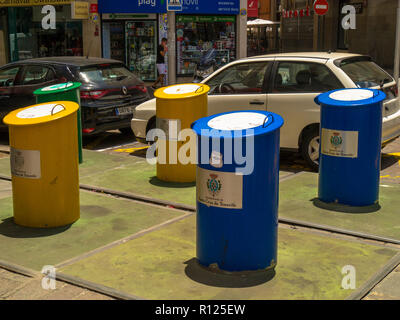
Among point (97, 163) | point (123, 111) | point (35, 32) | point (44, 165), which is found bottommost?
point (97, 163)

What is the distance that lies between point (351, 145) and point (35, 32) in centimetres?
1868

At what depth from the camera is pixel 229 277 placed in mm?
4750

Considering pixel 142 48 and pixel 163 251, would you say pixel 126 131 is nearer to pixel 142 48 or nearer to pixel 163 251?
pixel 163 251

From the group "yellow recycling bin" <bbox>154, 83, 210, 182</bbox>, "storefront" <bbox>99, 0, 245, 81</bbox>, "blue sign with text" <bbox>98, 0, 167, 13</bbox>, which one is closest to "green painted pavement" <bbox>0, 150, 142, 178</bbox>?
"yellow recycling bin" <bbox>154, 83, 210, 182</bbox>

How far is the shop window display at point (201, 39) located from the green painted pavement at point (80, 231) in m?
14.3

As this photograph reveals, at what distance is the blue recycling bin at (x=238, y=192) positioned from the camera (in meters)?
4.53

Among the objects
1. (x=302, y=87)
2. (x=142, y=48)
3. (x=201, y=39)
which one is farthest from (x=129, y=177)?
(x=201, y=39)

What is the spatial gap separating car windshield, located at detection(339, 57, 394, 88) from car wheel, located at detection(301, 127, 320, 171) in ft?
2.90

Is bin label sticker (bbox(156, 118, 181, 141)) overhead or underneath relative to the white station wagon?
underneath

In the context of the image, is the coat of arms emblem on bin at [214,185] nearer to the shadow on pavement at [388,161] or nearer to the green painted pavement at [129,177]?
the green painted pavement at [129,177]

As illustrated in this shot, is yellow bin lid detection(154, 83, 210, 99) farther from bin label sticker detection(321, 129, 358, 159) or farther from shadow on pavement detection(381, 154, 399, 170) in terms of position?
shadow on pavement detection(381, 154, 399, 170)

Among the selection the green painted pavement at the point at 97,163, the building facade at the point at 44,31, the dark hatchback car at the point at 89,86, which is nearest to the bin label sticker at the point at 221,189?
the green painted pavement at the point at 97,163

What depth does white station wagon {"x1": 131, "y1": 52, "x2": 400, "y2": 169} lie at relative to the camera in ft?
27.9
